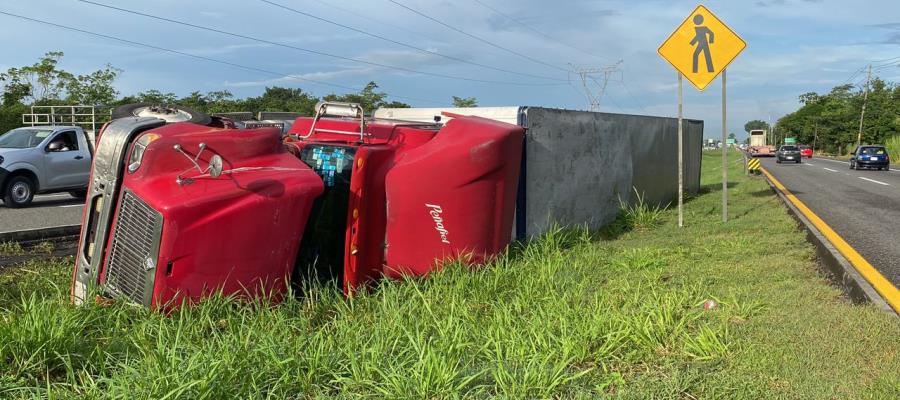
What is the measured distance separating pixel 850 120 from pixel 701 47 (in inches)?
3173

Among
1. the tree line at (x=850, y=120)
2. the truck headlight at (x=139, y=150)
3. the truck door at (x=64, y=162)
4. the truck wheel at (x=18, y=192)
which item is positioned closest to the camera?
the truck headlight at (x=139, y=150)

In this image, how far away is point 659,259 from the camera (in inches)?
244

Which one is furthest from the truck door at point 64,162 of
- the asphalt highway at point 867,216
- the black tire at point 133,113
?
the asphalt highway at point 867,216

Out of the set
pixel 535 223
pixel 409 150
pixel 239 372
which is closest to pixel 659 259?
pixel 535 223

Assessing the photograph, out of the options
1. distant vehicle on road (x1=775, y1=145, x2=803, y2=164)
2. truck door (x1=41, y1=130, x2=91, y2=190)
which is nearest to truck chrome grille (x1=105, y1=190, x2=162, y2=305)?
truck door (x1=41, y1=130, x2=91, y2=190)

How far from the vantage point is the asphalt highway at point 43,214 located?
1007 centimetres

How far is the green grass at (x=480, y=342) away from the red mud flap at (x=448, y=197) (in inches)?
8.6

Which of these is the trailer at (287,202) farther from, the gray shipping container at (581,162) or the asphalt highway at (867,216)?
the asphalt highway at (867,216)

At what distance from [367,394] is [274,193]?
1.63 m

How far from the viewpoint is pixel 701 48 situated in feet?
29.8

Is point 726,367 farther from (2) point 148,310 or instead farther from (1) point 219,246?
(2) point 148,310

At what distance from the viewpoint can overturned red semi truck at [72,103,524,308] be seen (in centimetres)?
396

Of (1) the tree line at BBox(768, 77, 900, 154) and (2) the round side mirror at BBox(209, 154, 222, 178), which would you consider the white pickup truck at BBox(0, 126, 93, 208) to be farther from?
(1) the tree line at BBox(768, 77, 900, 154)

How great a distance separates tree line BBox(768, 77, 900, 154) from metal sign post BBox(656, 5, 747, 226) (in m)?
62.2
